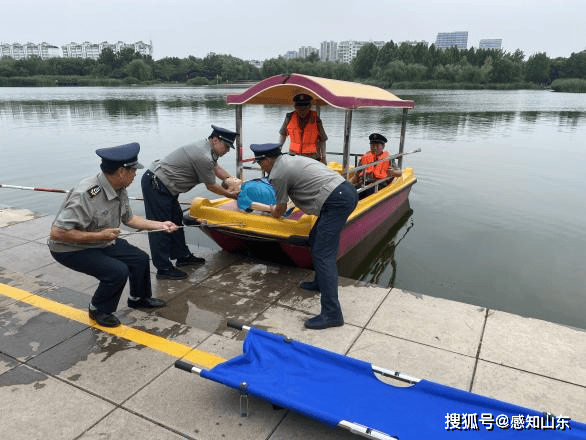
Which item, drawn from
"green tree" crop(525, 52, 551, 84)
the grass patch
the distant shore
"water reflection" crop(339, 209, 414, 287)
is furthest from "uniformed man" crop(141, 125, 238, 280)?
"green tree" crop(525, 52, 551, 84)

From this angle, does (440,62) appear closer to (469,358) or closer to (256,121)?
(256,121)

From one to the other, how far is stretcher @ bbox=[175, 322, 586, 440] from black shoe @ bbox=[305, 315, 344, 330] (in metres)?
0.69

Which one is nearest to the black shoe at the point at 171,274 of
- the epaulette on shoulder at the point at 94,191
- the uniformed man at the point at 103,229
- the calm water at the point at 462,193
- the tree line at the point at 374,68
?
the uniformed man at the point at 103,229

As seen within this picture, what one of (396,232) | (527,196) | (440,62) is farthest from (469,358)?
(440,62)

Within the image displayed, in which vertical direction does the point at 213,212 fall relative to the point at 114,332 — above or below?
above

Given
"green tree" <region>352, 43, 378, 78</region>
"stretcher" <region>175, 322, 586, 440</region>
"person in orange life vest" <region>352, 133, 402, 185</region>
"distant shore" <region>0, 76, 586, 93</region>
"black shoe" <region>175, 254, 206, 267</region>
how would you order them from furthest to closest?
"green tree" <region>352, 43, 378, 78</region>, "distant shore" <region>0, 76, 586, 93</region>, "person in orange life vest" <region>352, 133, 402, 185</region>, "black shoe" <region>175, 254, 206, 267</region>, "stretcher" <region>175, 322, 586, 440</region>

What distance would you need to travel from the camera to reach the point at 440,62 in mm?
91375

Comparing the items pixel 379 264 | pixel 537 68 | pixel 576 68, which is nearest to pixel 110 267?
pixel 379 264

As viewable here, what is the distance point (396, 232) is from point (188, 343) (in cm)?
610

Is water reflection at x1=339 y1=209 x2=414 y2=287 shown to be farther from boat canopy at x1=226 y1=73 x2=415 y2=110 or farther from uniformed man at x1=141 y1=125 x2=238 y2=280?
uniformed man at x1=141 y1=125 x2=238 y2=280

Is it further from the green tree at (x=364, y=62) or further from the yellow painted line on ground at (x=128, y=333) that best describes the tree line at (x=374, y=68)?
the yellow painted line on ground at (x=128, y=333)

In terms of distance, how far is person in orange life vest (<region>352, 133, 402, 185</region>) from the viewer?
7.55m

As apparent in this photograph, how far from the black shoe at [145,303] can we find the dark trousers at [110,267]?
0.12 m

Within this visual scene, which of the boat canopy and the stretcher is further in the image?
the boat canopy
